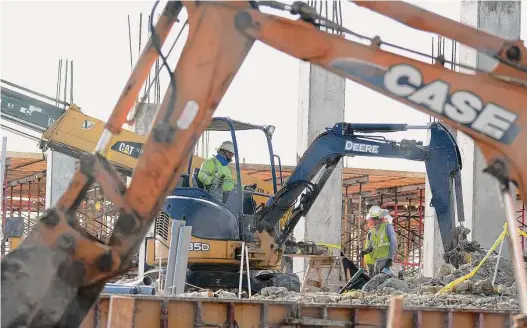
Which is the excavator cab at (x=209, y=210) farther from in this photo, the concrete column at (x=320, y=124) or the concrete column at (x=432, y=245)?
the concrete column at (x=320, y=124)

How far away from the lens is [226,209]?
14.7 meters

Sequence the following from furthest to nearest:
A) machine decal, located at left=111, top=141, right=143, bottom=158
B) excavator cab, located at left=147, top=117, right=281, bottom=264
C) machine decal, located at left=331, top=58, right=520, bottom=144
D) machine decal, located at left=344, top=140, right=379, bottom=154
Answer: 1. machine decal, located at left=111, top=141, right=143, bottom=158
2. machine decal, located at left=344, top=140, right=379, bottom=154
3. excavator cab, located at left=147, top=117, right=281, bottom=264
4. machine decal, located at left=331, top=58, right=520, bottom=144

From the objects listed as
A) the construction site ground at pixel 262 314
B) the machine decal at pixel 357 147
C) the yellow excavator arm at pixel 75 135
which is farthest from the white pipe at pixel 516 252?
the yellow excavator arm at pixel 75 135

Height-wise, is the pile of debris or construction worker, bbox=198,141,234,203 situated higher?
construction worker, bbox=198,141,234,203

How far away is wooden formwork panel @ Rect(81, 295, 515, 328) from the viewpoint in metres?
9.55

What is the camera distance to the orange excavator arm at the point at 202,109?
634 centimetres

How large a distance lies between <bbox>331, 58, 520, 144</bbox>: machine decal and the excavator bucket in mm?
8719

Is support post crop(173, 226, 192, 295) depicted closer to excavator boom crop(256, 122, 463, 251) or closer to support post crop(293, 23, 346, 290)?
excavator boom crop(256, 122, 463, 251)

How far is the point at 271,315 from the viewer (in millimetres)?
9938

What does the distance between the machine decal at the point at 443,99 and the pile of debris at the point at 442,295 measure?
596cm

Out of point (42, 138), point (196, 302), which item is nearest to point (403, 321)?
point (196, 302)

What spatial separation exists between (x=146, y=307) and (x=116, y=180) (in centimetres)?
303

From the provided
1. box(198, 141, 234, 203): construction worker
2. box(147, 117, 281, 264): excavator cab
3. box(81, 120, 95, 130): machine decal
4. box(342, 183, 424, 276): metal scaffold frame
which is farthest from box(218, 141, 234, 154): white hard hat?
box(342, 183, 424, 276): metal scaffold frame

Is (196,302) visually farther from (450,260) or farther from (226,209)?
(450,260)
